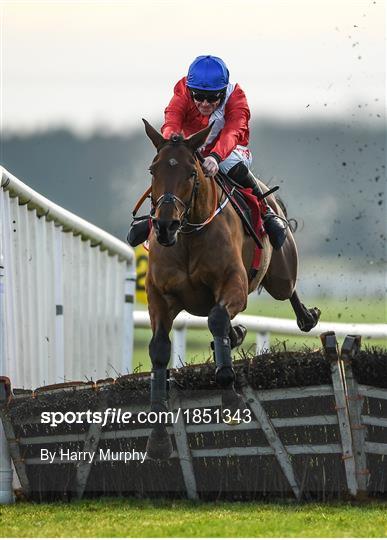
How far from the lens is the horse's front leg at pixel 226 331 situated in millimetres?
6621

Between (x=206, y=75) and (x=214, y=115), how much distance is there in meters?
0.31

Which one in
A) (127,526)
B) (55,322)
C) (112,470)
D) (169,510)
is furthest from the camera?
(55,322)

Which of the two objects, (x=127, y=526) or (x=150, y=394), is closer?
(x=127, y=526)

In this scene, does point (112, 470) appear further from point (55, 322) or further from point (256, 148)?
point (256, 148)

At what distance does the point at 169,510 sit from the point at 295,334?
17.8ft

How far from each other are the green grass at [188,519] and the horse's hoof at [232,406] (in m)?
0.46

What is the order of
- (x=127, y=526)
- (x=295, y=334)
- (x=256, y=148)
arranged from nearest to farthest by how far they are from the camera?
(x=127, y=526) < (x=295, y=334) < (x=256, y=148)

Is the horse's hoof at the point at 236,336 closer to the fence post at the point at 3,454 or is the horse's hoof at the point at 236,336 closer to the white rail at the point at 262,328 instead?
the fence post at the point at 3,454

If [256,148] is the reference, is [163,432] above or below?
below

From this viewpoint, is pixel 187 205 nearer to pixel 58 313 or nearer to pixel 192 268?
pixel 192 268

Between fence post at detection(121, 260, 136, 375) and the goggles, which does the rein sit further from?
fence post at detection(121, 260, 136, 375)

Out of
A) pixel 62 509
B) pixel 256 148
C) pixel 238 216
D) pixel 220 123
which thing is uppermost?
pixel 256 148

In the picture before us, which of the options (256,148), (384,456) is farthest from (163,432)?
(256,148)

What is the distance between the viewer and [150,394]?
695cm
